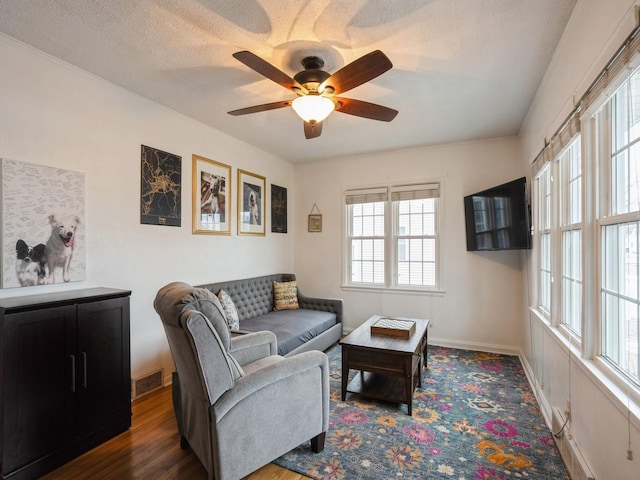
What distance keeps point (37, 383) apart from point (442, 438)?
267 cm

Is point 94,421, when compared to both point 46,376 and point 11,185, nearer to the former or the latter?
point 46,376

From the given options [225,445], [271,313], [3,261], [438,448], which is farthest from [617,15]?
[271,313]

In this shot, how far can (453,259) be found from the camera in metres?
4.33

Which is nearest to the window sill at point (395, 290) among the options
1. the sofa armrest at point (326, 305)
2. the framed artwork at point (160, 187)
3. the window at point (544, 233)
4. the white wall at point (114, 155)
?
the sofa armrest at point (326, 305)

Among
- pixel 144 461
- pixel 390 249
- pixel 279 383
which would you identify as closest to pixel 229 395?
pixel 279 383

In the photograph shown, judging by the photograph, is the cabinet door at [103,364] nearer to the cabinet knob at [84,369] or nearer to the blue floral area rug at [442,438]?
the cabinet knob at [84,369]

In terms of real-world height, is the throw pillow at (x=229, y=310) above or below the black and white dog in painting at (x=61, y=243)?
below

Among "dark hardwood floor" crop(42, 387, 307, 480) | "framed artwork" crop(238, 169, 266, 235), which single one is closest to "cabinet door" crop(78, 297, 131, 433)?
"dark hardwood floor" crop(42, 387, 307, 480)

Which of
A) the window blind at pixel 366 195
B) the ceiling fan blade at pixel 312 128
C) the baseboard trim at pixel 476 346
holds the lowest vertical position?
the baseboard trim at pixel 476 346

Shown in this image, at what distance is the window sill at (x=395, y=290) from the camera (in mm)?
4398

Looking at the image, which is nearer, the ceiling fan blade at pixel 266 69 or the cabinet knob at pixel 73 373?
the ceiling fan blade at pixel 266 69

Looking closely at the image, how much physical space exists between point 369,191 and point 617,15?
3.49 meters

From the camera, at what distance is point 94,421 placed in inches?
86.3

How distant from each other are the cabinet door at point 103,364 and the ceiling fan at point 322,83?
179 cm
